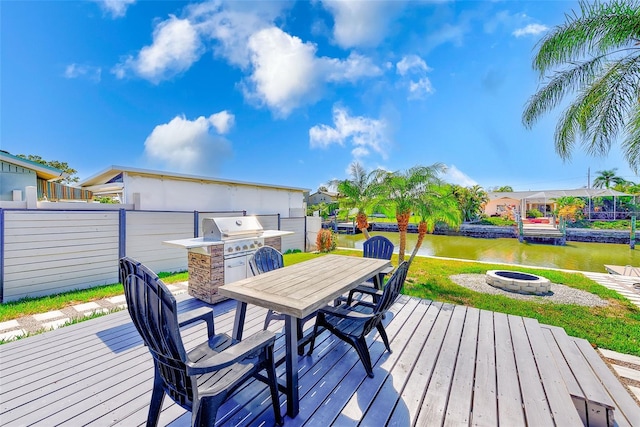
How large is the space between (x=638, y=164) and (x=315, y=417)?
7927 millimetres

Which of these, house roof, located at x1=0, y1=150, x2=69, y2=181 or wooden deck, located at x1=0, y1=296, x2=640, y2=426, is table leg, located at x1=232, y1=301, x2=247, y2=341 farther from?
house roof, located at x1=0, y1=150, x2=69, y2=181

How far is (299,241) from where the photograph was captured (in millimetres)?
10836

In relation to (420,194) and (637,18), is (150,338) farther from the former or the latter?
(637,18)

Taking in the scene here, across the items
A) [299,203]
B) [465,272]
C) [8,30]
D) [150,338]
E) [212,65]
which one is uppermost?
[212,65]

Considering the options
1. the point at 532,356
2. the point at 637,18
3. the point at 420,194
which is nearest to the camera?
the point at 532,356

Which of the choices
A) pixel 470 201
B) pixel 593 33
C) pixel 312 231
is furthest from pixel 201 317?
pixel 470 201

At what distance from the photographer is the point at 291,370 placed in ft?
5.95

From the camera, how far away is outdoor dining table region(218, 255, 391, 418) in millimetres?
1815

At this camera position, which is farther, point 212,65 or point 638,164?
point 212,65

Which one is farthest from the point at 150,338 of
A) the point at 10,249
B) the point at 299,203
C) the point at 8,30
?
the point at 299,203

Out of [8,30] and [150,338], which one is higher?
[8,30]

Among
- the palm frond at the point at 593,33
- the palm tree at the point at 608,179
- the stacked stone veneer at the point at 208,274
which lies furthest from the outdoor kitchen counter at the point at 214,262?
the palm tree at the point at 608,179

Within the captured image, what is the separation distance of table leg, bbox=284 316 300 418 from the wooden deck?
0.25 feet

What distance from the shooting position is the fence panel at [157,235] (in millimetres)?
5922
